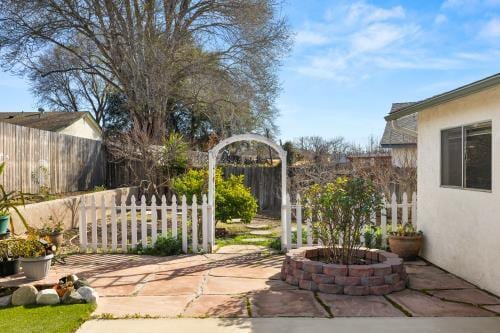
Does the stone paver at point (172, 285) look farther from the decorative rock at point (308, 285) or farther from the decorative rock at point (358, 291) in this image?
the decorative rock at point (358, 291)

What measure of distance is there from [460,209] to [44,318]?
5.17 metres

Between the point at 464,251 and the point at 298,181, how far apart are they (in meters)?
6.78

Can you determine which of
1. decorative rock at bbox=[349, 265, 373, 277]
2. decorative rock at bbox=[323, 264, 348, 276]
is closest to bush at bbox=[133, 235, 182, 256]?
decorative rock at bbox=[323, 264, 348, 276]

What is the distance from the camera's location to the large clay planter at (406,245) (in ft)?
22.1

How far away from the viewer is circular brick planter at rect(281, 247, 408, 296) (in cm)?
491

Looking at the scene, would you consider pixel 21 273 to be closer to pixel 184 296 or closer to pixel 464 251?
pixel 184 296

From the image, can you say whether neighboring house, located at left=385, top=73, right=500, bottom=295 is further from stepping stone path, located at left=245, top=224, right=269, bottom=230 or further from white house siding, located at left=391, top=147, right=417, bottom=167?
white house siding, located at left=391, top=147, right=417, bottom=167

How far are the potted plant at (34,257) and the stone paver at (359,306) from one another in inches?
143

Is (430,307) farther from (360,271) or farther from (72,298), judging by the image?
(72,298)

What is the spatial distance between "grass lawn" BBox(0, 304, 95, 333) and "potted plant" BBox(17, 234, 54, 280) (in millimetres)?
1164

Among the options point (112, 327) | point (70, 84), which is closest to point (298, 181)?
point (112, 327)

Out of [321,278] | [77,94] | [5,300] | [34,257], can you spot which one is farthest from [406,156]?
[77,94]

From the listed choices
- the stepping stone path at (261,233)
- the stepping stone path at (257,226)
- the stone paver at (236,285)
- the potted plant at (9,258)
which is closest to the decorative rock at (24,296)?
the potted plant at (9,258)

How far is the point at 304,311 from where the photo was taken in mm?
4270
